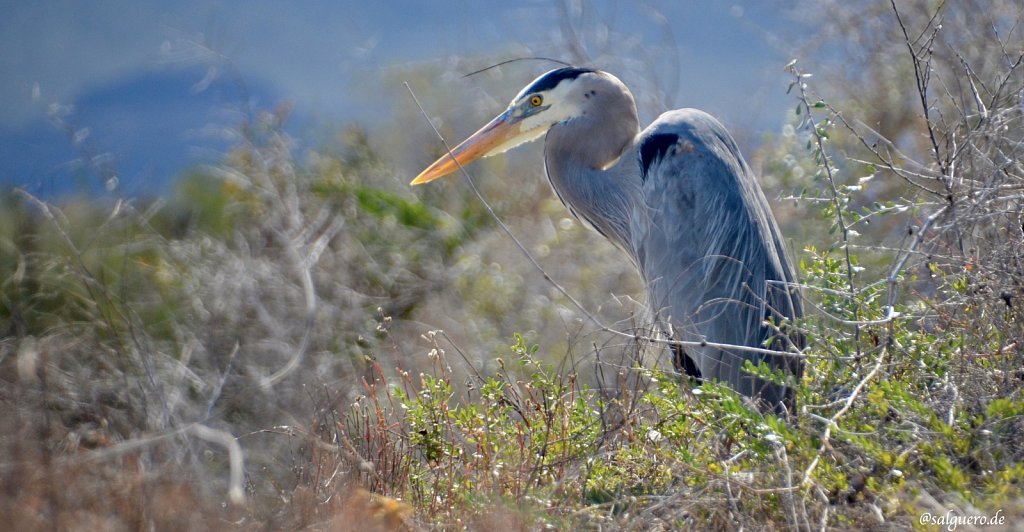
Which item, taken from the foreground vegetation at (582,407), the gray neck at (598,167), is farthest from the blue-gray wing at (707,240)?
the foreground vegetation at (582,407)

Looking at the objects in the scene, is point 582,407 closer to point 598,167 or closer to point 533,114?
point 598,167

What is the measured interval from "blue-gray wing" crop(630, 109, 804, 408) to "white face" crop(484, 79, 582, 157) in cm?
45

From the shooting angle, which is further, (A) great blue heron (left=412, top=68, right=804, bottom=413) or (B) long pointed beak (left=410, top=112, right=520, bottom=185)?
(B) long pointed beak (left=410, top=112, right=520, bottom=185)

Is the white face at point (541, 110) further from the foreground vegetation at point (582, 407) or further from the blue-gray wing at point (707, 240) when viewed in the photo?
the foreground vegetation at point (582, 407)

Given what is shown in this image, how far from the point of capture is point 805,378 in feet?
8.48

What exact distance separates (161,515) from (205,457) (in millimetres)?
1841

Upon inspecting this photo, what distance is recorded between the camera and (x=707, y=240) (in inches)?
140

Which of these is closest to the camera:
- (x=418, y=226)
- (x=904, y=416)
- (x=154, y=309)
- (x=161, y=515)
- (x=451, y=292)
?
(x=161, y=515)

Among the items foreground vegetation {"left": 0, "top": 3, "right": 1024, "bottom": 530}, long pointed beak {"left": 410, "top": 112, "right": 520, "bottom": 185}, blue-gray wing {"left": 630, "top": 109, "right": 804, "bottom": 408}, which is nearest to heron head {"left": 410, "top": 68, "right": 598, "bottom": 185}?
long pointed beak {"left": 410, "top": 112, "right": 520, "bottom": 185}

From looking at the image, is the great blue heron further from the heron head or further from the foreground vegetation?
the foreground vegetation

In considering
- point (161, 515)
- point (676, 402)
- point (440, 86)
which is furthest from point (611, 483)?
point (440, 86)

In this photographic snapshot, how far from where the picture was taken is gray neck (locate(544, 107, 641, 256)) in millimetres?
Result: 3959

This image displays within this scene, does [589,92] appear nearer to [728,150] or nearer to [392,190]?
[728,150]

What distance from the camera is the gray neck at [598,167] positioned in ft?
13.0
